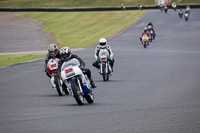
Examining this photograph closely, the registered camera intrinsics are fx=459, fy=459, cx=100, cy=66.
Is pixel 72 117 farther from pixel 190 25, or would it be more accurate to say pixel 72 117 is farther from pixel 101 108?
pixel 190 25

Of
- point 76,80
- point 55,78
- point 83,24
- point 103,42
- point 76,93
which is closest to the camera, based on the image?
point 76,93

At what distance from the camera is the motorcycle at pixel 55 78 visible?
484 inches

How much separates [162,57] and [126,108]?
16.3m

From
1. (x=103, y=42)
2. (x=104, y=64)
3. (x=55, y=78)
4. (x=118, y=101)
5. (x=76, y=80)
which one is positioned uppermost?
(x=103, y=42)

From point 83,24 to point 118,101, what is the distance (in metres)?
49.7

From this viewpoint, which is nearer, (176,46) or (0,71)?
(0,71)

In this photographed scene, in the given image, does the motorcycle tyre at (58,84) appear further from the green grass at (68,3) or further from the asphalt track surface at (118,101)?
the green grass at (68,3)

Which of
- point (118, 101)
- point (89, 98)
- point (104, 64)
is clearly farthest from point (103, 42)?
point (89, 98)

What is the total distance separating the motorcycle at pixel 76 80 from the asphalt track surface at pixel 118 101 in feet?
0.90

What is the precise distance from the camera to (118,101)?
10.9m

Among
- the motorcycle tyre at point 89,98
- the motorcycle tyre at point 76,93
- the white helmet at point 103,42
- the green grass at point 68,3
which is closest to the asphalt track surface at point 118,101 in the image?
the motorcycle tyre at point 76,93

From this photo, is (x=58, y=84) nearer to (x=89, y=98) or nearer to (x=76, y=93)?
(x=89, y=98)

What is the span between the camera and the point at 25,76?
1795cm

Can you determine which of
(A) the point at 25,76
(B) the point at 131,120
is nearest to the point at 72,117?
(B) the point at 131,120
